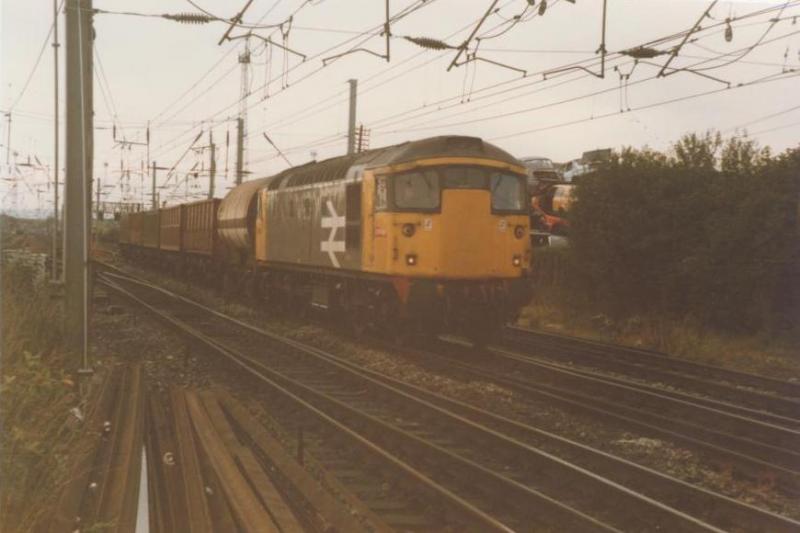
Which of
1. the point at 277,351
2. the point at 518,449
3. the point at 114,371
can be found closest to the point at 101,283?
the point at 277,351

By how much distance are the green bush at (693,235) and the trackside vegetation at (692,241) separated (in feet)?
0.07

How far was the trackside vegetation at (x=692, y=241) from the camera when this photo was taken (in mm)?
15477

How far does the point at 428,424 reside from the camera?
30.6 ft

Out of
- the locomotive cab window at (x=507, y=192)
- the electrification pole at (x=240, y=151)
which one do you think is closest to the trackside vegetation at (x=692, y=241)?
the locomotive cab window at (x=507, y=192)

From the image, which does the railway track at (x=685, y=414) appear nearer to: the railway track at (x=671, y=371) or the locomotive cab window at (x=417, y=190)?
the railway track at (x=671, y=371)

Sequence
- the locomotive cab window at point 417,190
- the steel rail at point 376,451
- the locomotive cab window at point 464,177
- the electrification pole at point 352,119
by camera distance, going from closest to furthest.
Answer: the steel rail at point 376,451, the locomotive cab window at point 417,190, the locomotive cab window at point 464,177, the electrification pole at point 352,119

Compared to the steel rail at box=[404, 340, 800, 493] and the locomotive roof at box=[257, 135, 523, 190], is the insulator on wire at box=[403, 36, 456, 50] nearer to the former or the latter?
the locomotive roof at box=[257, 135, 523, 190]

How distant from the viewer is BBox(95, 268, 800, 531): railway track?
19.8ft

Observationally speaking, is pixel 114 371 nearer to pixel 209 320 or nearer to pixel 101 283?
pixel 209 320

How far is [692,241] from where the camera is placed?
57.4 feet

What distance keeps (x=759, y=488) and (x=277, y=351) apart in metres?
9.54

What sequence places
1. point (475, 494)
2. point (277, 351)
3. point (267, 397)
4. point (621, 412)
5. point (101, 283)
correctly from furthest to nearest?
point (101, 283) → point (277, 351) → point (267, 397) → point (621, 412) → point (475, 494)

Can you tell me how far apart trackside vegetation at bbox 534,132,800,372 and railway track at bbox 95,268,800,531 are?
27.7ft

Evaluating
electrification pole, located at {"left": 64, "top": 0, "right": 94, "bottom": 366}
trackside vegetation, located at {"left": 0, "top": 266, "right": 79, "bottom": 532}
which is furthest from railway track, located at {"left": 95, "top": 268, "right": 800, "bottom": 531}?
trackside vegetation, located at {"left": 0, "top": 266, "right": 79, "bottom": 532}
